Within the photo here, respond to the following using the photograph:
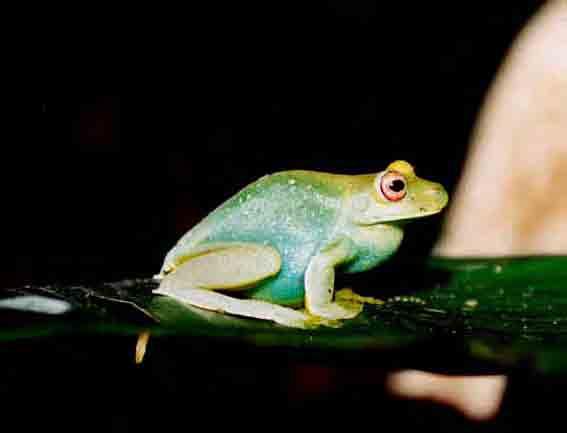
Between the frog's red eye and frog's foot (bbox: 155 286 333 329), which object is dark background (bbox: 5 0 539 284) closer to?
the frog's red eye

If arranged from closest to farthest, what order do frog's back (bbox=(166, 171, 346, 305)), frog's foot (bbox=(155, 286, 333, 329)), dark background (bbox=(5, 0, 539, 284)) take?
frog's foot (bbox=(155, 286, 333, 329))
frog's back (bbox=(166, 171, 346, 305))
dark background (bbox=(5, 0, 539, 284))

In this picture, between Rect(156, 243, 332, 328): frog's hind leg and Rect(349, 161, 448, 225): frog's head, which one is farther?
Rect(349, 161, 448, 225): frog's head

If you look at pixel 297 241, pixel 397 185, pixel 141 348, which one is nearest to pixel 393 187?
pixel 397 185

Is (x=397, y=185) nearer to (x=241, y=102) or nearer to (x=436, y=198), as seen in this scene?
(x=436, y=198)

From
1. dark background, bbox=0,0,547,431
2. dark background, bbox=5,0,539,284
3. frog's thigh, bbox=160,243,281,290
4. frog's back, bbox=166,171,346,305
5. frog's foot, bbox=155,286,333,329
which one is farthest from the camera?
dark background, bbox=5,0,539,284

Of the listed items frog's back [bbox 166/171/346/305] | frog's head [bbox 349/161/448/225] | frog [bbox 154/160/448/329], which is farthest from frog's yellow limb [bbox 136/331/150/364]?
frog's head [bbox 349/161/448/225]

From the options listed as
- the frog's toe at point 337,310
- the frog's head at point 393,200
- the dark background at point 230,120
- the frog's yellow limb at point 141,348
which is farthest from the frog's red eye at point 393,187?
the dark background at point 230,120

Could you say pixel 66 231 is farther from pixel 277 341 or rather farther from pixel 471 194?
pixel 277 341

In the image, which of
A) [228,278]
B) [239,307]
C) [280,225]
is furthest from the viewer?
[280,225]

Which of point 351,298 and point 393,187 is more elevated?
point 393,187
